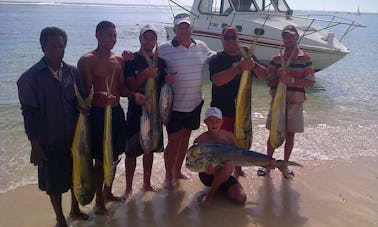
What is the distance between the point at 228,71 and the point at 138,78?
0.90 m

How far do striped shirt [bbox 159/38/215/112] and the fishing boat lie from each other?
6.86 meters

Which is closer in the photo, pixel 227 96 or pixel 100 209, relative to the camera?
pixel 100 209

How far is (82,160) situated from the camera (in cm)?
332

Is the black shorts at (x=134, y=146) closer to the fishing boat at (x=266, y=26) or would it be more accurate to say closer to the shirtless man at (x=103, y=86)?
the shirtless man at (x=103, y=86)

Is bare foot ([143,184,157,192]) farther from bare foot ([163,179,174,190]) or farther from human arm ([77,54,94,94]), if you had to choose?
human arm ([77,54,94,94])

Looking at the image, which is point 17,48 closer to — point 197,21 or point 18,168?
point 197,21

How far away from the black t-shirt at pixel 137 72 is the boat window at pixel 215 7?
840 cm

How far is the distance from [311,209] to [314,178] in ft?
2.89

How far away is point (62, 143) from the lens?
10.7 feet

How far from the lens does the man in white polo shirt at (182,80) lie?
402 centimetres

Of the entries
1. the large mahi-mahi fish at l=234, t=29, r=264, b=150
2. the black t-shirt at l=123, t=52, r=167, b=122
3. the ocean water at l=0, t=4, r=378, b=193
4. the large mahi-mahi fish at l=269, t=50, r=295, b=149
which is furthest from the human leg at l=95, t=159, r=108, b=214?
the large mahi-mahi fish at l=269, t=50, r=295, b=149

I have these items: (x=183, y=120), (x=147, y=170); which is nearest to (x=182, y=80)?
(x=183, y=120)

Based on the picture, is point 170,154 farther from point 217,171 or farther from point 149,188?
point 217,171

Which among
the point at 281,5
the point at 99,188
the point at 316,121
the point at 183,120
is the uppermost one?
the point at 281,5
